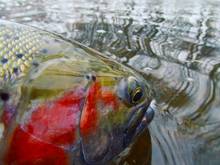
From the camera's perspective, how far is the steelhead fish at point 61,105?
1.73 m

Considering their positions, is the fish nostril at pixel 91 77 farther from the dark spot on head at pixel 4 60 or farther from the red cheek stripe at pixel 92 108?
the dark spot on head at pixel 4 60

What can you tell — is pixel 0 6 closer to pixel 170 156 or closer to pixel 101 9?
pixel 101 9

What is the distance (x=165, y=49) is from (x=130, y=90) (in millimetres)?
3049

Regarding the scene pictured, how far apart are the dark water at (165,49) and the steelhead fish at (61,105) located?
1.74ft

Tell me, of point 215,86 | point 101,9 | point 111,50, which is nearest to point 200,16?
point 101,9

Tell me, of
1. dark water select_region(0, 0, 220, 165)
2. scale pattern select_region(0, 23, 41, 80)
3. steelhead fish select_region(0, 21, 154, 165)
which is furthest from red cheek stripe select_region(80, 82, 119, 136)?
dark water select_region(0, 0, 220, 165)

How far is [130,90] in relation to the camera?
1934 millimetres

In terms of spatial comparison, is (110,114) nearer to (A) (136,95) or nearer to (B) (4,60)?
(A) (136,95)

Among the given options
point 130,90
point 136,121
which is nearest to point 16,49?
point 130,90

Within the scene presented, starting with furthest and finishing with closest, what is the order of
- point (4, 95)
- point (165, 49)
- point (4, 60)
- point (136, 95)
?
point (165, 49), point (136, 95), point (4, 60), point (4, 95)

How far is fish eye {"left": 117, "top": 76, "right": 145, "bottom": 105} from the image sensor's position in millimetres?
1901

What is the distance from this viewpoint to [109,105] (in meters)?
1.87

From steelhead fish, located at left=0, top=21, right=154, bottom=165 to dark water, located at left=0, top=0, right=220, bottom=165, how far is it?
529mm

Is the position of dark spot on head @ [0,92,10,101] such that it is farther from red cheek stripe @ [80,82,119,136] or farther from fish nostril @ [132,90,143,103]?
fish nostril @ [132,90,143,103]
